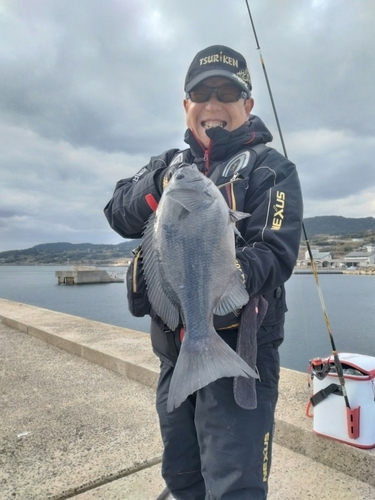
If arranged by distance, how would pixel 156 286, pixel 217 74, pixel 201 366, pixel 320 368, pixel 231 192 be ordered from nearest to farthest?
pixel 201 366, pixel 156 286, pixel 231 192, pixel 217 74, pixel 320 368

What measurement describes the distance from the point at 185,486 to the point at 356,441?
1340 mm

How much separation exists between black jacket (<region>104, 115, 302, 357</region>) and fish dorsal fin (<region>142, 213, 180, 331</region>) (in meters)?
0.25

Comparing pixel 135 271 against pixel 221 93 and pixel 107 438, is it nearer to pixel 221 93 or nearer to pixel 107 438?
pixel 221 93

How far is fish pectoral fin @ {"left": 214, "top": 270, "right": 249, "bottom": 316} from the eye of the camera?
1577 millimetres

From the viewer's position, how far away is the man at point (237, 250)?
172 cm

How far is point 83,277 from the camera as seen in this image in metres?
66.1

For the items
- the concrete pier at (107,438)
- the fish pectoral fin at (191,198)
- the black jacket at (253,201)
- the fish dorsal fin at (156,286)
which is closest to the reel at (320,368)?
the concrete pier at (107,438)

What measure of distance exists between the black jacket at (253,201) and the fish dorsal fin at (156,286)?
0.25 meters

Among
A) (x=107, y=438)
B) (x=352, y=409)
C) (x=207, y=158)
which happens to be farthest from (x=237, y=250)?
(x=107, y=438)

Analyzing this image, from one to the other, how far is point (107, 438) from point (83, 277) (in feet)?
213

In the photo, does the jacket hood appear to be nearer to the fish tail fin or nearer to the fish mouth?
the fish mouth

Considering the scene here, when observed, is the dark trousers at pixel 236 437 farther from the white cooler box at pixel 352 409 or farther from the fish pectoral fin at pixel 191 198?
the white cooler box at pixel 352 409

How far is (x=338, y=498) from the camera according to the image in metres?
2.52

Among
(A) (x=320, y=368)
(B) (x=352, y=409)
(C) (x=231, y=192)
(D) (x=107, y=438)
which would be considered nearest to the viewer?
(C) (x=231, y=192)
